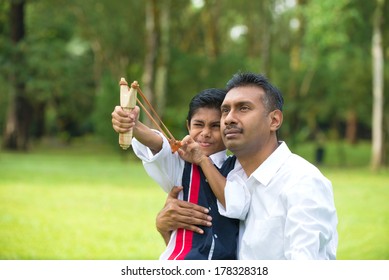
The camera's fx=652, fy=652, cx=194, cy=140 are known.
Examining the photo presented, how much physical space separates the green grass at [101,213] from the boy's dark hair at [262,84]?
4.07 metres

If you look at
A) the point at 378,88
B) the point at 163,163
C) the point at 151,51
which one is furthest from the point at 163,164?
the point at 151,51

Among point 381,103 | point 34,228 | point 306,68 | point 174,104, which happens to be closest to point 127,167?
point 174,104

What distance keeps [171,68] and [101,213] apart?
11.5m

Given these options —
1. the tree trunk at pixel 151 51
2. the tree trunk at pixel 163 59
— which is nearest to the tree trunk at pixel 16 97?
the tree trunk at pixel 163 59

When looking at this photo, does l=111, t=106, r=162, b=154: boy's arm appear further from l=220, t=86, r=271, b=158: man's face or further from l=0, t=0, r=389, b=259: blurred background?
l=0, t=0, r=389, b=259: blurred background

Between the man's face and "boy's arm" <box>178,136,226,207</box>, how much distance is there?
0.09m

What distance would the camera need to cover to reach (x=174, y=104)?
19.0m

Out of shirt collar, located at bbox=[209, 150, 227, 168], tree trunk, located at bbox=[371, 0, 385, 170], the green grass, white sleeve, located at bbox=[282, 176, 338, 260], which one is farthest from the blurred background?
white sleeve, located at bbox=[282, 176, 338, 260]

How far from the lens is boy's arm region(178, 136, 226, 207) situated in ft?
6.66

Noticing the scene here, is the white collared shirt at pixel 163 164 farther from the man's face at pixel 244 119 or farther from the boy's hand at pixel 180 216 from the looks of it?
the man's face at pixel 244 119

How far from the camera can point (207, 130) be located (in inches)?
86.4

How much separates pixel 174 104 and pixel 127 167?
4.91 metres

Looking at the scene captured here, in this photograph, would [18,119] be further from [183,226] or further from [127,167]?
[183,226]
